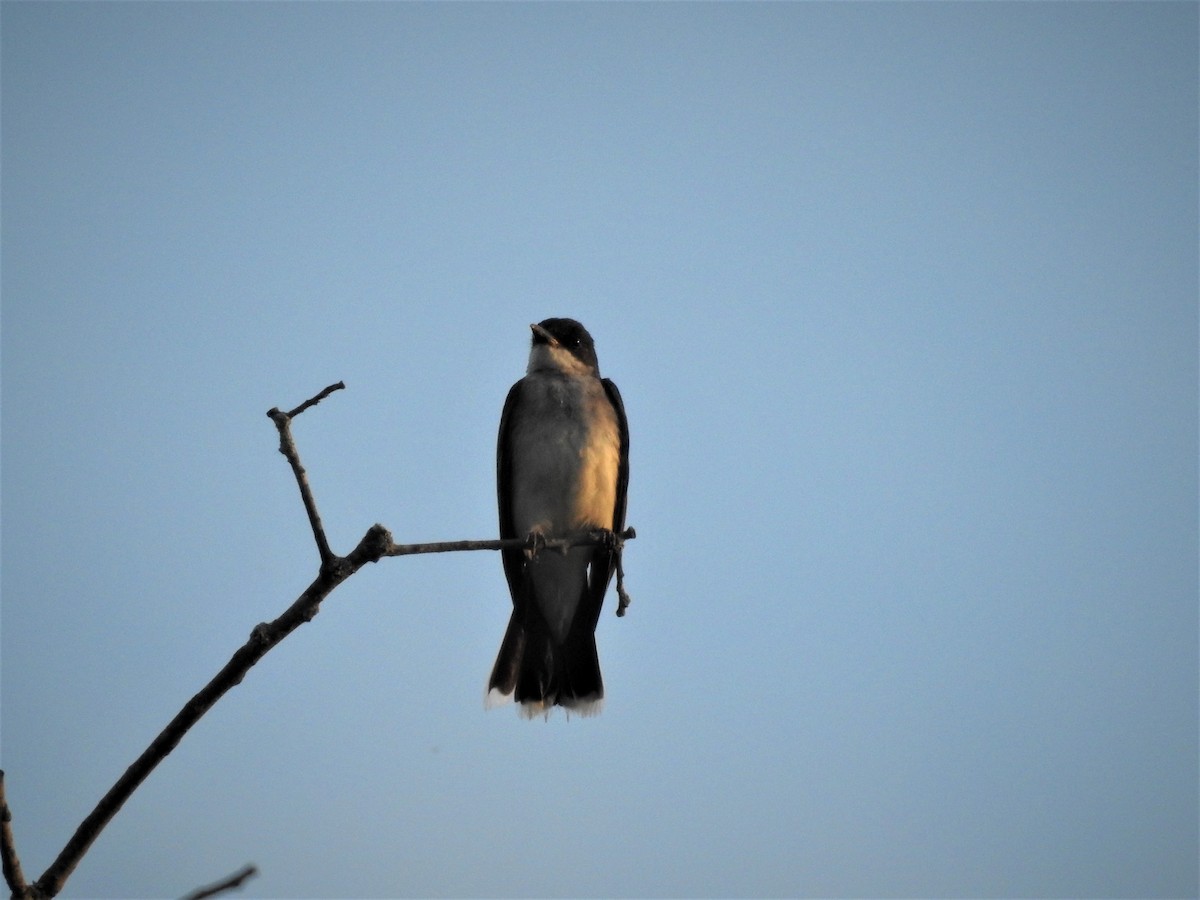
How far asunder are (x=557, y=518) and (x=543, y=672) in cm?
129

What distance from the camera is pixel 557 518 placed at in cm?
878

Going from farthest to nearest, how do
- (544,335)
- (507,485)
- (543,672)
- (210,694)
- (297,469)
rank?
1. (544,335)
2. (507,485)
3. (543,672)
4. (297,469)
5. (210,694)

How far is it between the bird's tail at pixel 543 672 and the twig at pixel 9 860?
551 centimetres

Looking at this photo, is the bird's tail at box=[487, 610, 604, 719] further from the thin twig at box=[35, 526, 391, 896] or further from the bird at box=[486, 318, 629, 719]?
the thin twig at box=[35, 526, 391, 896]

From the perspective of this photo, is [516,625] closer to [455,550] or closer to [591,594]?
[591,594]

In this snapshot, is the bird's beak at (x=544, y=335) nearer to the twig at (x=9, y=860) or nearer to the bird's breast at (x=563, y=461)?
the bird's breast at (x=563, y=461)

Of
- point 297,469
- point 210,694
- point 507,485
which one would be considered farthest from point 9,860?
point 507,485

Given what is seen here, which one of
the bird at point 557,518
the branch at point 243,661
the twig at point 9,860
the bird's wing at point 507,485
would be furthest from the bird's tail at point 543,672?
the twig at point 9,860

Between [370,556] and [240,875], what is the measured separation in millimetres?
1110

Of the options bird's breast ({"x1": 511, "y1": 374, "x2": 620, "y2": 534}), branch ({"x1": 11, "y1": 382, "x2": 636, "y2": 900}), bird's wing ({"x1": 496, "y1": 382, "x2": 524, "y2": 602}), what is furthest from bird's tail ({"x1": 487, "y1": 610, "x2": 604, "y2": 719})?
branch ({"x1": 11, "y1": 382, "x2": 636, "y2": 900})

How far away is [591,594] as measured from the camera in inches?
358

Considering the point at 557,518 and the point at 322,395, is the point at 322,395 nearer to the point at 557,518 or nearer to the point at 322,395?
the point at 322,395

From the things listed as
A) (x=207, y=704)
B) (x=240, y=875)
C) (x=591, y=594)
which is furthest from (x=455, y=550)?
(x=591, y=594)

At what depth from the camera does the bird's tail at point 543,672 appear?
27.7 ft
